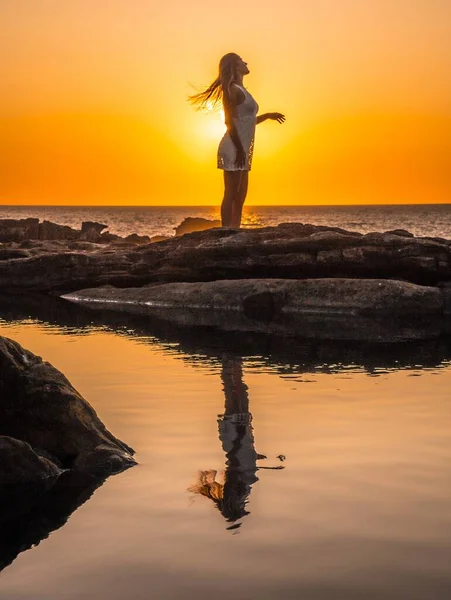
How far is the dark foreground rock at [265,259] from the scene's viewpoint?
68.4ft

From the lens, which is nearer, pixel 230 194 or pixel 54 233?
pixel 230 194

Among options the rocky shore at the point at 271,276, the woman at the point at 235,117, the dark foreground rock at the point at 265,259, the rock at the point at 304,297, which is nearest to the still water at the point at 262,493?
the rocky shore at the point at 271,276

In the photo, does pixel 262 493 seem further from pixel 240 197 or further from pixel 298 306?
pixel 240 197

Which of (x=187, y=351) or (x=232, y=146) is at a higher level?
(x=232, y=146)

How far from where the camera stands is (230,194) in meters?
22.1

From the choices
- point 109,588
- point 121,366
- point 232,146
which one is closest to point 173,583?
point 109,588

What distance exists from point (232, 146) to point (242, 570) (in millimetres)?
16750

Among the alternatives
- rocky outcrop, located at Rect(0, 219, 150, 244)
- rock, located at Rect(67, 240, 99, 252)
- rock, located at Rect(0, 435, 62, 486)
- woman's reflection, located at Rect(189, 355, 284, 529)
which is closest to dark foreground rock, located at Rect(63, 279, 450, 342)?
rock, located at Rect(67, 240, 99, 252)

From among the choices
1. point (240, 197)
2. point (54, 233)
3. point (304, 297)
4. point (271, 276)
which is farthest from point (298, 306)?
point (54, 233)

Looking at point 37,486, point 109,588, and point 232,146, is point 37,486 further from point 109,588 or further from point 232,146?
point 232,146

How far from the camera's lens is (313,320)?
726 inches

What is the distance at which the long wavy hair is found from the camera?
20.5 metres

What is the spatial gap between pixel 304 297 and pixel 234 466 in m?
12.7

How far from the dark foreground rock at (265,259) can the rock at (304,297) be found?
2.61 ft
